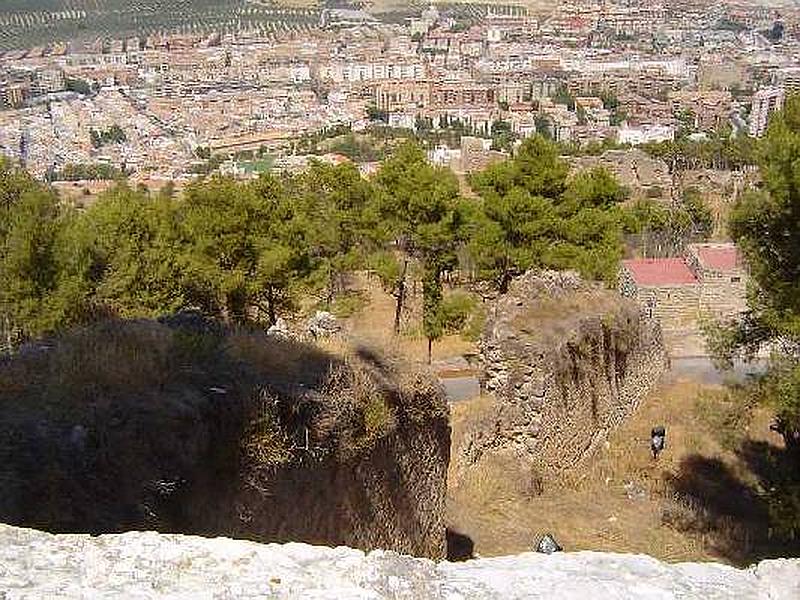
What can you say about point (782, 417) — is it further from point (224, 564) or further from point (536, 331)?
point (224, 564)

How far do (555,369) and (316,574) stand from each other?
8789 mm

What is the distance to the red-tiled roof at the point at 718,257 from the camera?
2347 centimetres

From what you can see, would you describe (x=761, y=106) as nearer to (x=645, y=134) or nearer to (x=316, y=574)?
(x=645, y=134)

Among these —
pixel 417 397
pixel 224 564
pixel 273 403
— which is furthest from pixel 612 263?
pixel 224 564

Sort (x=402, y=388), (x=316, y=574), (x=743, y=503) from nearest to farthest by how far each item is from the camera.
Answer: (x=316, y=574) < (x=402, y=388) < (x=743, y=503)

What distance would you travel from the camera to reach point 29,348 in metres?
5.82

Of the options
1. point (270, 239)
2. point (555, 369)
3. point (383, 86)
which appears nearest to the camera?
point (555, 369)

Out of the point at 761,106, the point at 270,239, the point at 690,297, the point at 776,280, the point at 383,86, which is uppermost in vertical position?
the point at 776,280

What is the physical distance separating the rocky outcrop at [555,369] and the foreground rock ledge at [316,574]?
789 centimetres

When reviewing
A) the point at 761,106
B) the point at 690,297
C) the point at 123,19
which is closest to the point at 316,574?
the point at 690,297

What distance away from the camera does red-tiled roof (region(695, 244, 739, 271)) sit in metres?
23.5

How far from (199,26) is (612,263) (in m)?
119

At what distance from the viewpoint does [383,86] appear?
95375mm

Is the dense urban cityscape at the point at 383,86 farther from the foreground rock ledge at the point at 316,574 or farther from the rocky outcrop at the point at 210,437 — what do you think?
the foreground rock ledge at the point at 316,574
